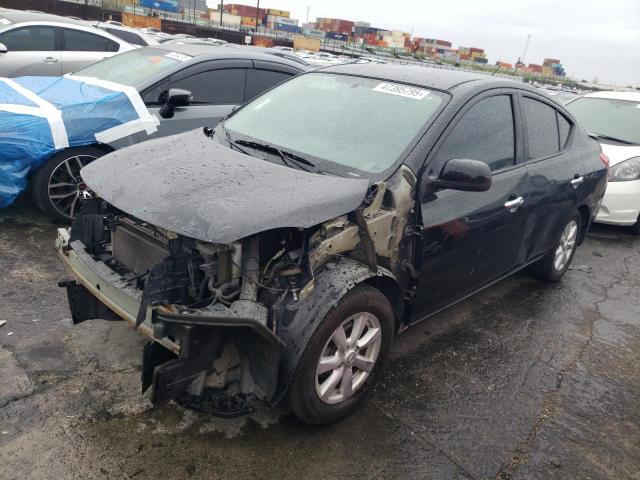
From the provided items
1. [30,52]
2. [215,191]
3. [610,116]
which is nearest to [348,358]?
[215,191]

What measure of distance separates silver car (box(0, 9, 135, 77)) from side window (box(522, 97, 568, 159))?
7420mm

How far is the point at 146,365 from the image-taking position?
234 centimetres

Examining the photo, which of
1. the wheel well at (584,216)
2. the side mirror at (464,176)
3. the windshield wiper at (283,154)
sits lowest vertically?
the wheel well at (584,216)

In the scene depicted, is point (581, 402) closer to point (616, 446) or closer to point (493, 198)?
point (616, 446)

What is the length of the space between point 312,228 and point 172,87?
3.42 metres

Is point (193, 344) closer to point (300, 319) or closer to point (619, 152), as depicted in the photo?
point (300, 319)

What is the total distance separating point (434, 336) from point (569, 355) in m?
0.98

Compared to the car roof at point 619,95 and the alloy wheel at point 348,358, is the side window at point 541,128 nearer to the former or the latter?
the alloy wheel at point 348,358

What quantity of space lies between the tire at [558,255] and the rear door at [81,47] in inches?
294

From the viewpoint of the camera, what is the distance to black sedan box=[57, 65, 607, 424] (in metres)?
2.39

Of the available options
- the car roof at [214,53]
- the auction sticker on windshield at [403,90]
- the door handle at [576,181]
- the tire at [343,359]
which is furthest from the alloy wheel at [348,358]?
the car roof at [214,53]

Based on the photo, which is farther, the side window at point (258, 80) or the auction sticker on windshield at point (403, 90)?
the side window at point (258, 80)

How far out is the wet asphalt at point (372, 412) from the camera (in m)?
2.52

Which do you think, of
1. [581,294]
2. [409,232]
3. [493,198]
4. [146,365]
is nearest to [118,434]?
[146,365]
